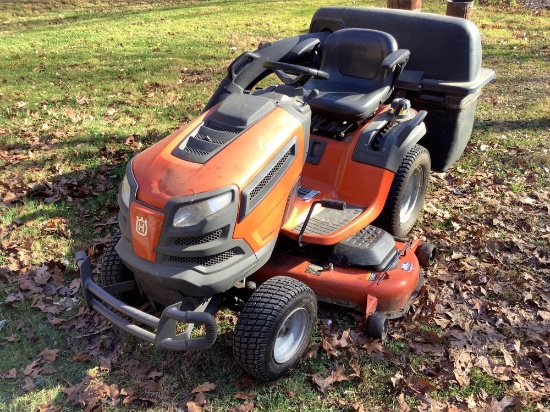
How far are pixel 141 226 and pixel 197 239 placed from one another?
272 mm

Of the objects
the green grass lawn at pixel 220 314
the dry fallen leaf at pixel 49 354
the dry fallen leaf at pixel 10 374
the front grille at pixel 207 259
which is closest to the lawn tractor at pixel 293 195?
the front grille at pixel 207 259

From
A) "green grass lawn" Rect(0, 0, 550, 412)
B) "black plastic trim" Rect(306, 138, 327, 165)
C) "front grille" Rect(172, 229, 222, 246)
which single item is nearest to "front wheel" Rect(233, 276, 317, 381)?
"green grass lawn" Rect(0, 0, 550, 412)

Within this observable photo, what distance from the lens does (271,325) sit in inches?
104

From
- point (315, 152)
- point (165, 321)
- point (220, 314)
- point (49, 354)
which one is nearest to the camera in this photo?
point (165, 321)

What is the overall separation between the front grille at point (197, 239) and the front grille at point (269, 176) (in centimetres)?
26

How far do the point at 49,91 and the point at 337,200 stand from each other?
202 inches

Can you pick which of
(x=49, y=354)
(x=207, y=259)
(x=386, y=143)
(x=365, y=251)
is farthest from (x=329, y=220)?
(x=49, y=354)

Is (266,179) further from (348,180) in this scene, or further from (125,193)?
(348,180)

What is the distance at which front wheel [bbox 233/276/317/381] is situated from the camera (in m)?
2.64

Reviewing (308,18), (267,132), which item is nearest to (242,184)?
(267,132)

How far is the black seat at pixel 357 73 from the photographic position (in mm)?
3477

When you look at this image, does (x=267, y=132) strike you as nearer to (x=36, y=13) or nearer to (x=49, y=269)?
(x=49, y=269)

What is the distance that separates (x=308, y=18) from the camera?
38.0 feet

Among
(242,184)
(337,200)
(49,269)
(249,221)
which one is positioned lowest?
(49,269)
